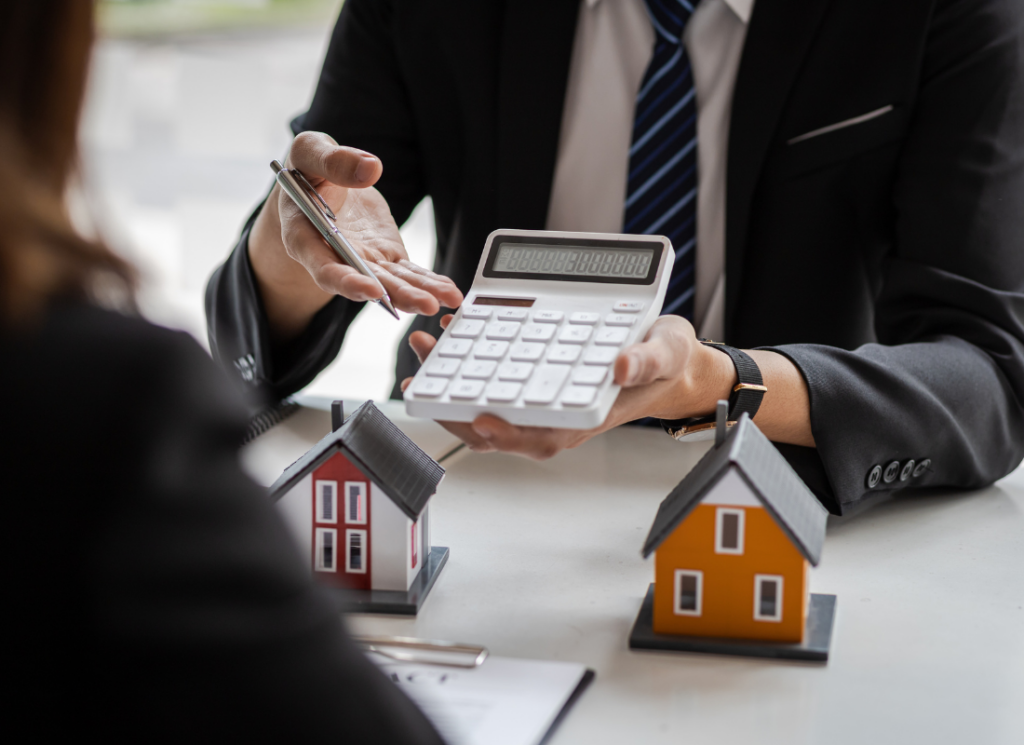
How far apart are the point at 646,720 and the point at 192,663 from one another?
0.34m

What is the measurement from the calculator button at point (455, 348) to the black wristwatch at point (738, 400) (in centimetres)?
22

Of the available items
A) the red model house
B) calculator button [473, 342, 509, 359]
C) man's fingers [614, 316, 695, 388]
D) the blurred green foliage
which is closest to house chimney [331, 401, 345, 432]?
the red model house

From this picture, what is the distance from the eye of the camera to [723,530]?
699 millimetres

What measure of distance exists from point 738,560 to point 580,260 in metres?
0.29

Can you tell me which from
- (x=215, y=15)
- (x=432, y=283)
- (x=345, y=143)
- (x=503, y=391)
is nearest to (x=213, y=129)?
(x=215, y=15)

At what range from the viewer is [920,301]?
1.11 metres

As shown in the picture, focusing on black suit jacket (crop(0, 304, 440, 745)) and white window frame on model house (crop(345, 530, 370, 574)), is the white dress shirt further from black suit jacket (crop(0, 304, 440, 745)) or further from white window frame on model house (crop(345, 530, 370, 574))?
black suit jacket (crop(0, 304, 440, 745))

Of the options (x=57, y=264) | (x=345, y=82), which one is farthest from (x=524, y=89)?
(x=57, y=264)

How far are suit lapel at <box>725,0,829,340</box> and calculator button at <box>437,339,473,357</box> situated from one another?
527mm

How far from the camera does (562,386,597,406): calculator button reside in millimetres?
705

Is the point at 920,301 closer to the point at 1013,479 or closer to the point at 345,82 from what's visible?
the point at 1013,479

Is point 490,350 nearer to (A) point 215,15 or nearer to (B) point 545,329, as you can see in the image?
(B) point 545,329

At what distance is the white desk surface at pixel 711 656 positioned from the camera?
62cm

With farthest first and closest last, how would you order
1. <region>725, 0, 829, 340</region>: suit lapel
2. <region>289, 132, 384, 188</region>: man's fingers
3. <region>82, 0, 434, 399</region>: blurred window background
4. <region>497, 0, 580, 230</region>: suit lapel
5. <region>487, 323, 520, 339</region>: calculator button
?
<region>82, 0, 434, 399</region>: blurred window background, <region>497, 0, 580, 230</region>: suit lapel, <region>725, 0, 829, 340</region>: suit lapel, <region>289, 132, 384, 188</region>: man's fingers, <region>487, 323, 520, 339</region>: calculator button
